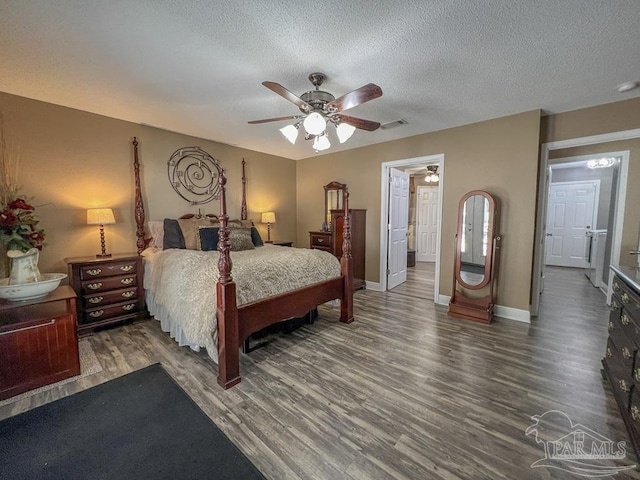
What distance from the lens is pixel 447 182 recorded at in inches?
151

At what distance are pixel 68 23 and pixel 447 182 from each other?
4110mm

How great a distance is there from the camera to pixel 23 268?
2207 mm

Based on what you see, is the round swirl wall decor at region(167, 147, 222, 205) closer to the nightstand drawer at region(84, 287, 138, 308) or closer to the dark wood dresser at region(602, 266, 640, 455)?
the nightstand drawer at region(84, 287, 138, 308)

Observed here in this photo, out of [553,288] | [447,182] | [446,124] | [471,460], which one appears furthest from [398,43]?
[553,288]

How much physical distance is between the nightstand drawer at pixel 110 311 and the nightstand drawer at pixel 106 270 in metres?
0.37

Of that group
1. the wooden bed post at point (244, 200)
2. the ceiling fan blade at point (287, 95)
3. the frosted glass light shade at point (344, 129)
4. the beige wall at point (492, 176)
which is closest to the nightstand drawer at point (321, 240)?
the beige wall at point (492, 176)

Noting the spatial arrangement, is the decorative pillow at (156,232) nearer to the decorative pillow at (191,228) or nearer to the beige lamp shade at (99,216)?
the decorative pillow at (191,228)

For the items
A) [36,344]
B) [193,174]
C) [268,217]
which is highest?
[193,174]

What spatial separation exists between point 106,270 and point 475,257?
460 centimetres

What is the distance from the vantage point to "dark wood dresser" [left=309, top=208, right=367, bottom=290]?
4641 millimetres

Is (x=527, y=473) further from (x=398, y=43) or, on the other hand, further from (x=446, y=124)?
(x=446, y=124)

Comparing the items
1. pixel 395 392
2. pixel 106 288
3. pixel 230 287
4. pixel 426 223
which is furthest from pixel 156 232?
pixel 426 223

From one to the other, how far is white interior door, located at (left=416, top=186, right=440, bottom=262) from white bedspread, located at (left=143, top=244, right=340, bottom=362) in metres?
5.01

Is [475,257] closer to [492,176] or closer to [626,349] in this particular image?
[492,176]
